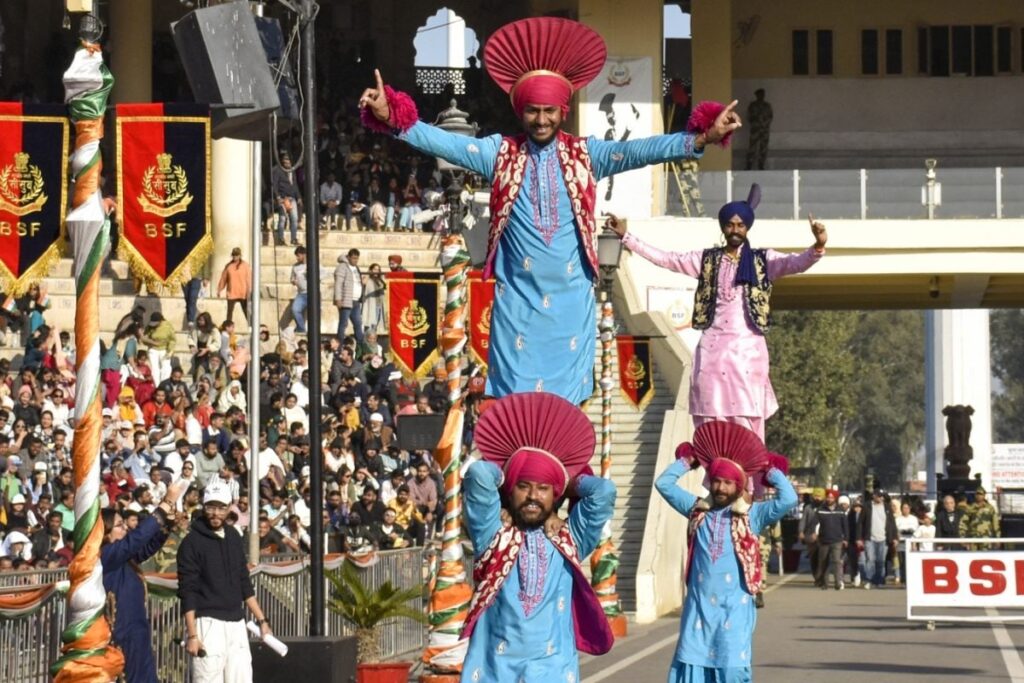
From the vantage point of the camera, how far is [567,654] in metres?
10.0

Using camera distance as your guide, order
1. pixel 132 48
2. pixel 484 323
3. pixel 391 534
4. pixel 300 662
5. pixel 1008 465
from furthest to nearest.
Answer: pixel 1008 465
pixel 132 48
pixel 484 323
pixel 391 534
pixel 300 662

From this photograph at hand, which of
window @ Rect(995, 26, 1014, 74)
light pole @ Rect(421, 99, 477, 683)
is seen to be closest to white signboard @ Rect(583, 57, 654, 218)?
window @ Rect(995, 26, 1014, 74)

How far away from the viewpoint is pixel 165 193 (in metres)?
19.8

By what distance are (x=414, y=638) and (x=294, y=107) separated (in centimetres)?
535

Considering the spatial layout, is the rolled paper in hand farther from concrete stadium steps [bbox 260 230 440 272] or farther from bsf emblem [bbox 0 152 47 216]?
concrete stadium steps [bbox 260 230 440 272]

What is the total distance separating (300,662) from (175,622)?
1.05 meters

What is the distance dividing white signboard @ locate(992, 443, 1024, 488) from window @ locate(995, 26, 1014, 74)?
30.5 meters

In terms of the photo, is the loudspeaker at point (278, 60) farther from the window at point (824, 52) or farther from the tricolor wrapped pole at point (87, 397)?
the window at point (824, 52)

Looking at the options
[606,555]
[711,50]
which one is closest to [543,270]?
[606,555]

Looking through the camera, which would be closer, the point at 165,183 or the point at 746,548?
the point at 746,548

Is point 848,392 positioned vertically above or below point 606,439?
below

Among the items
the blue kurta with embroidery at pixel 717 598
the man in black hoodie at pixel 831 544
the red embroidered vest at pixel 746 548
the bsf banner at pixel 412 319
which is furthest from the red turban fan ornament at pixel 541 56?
the man in black hoodie at pixel 831 544

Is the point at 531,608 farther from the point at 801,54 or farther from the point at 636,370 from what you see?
the point at 801,54

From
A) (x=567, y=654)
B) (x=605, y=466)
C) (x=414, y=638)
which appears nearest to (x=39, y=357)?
(x=414, y=638)
